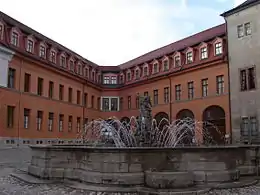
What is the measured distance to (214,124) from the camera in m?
30.8

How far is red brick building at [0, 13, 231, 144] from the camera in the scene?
1123 inches

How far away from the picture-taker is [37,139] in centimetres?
3131

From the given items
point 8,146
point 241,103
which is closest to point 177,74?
point 241,103

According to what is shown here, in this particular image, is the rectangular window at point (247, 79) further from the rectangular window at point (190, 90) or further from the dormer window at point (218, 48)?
the rectangular window at point (190, 90)

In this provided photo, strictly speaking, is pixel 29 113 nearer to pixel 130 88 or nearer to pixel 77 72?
pixel 77 72

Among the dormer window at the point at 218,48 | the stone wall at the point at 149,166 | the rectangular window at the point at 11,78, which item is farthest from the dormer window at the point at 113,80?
the stone wall at the point at 149,166

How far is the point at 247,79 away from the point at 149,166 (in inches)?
813

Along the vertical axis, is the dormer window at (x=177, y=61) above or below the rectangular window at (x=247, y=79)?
above

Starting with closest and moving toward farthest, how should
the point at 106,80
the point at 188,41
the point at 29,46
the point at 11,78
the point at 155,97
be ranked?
the point at 11,78
the point at 29,46
the point at 188,41
the point at 155,97
the point at 106,80

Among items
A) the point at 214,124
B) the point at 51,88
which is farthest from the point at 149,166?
the point at 51,88

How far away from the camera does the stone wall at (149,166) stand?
8641 mm

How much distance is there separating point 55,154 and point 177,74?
88.7 ft

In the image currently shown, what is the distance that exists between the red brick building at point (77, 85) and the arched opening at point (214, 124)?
10cm

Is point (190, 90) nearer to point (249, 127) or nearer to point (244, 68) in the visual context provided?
point (244, 68)
